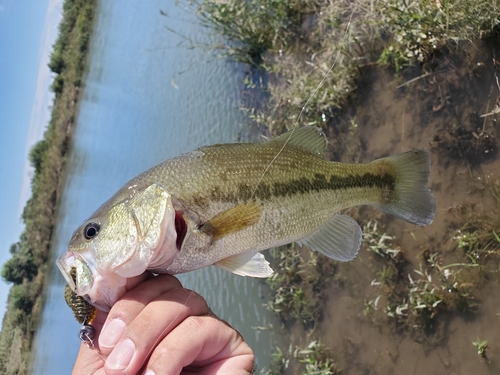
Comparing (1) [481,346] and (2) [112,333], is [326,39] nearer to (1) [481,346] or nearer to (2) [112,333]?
(1) [481,346]

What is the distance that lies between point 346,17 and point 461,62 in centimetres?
119

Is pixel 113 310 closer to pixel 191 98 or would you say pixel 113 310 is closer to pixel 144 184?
pixel 144 184

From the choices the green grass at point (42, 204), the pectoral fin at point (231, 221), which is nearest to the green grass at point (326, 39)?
the pectoral fin at point (231, 221)

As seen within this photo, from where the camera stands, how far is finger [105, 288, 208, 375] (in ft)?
3.98

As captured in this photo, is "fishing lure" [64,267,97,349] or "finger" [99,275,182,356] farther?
"fishing lure" [64,267,97,349]

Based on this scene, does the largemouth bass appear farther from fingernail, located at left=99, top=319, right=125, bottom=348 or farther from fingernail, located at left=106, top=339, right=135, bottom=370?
fingernail, located at left=106, top=339, right=135, bottom=370

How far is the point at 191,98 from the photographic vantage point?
5.25 meters

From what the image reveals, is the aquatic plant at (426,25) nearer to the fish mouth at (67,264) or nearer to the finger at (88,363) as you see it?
the fish mouth at (67,264)

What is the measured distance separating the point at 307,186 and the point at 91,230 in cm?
95

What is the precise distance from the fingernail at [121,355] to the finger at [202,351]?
0.25ft

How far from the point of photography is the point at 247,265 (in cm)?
165

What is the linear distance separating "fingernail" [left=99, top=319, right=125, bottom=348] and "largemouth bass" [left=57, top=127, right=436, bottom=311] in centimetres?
13

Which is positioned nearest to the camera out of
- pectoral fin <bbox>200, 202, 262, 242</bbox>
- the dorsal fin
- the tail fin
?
pectoral fin <bbox>200, 202, 262, 242</bbox>

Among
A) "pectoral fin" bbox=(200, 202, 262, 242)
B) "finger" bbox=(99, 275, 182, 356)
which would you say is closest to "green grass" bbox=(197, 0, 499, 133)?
"pectoral fin" bbox=(200, 202, 262, 242)
